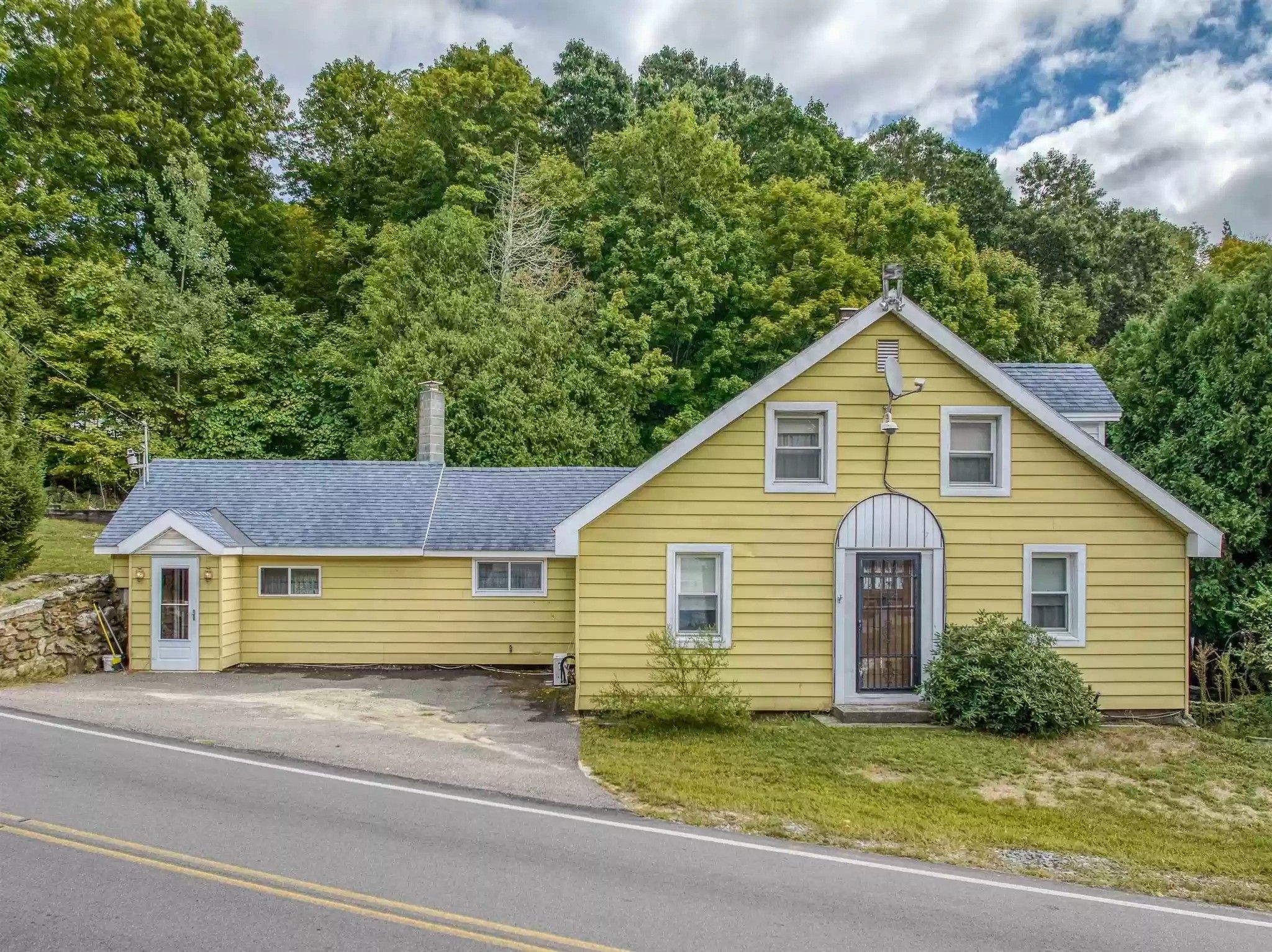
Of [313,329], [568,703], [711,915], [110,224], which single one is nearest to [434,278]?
[313,329]

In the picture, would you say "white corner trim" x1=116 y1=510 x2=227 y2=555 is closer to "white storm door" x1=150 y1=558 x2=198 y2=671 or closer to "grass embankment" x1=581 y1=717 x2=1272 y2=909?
"white storm door" x1=150 y1=558 x2=198 y2=671

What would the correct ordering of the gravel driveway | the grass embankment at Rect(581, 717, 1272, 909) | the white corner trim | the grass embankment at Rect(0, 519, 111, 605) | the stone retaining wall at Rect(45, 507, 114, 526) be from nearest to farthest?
the grass embankment at Rect(581, 717, 1272, 909) < the gravel driveway < the white corner trim < the grass embankment at Rect(0, 519, 111, 605) < the stone retaining wall at Rect(45, 507, 114, 526)

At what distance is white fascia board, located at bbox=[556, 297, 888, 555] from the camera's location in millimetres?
11953

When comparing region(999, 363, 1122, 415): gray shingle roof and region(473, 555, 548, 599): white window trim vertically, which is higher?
region(999, 363, 1122, 415): gray shingle roof

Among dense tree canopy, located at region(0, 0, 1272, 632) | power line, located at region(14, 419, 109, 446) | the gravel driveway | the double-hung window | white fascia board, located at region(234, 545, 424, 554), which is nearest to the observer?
the gravel driveway

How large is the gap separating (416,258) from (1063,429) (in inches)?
797

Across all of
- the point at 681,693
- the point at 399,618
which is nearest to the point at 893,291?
the point at 681,693

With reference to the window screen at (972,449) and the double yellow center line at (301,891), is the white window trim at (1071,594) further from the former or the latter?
the double yellow center line at (301,891)

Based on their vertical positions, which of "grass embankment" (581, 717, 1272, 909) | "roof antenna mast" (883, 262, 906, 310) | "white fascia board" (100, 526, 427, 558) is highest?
"roof antenna mast" (883, 262, 906, 310)

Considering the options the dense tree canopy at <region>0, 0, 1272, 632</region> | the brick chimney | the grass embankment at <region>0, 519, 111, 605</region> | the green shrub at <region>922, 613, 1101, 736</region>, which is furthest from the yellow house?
the grass embankment at <region>0, 519, 111, 605</region>

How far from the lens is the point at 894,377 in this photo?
1165 cm

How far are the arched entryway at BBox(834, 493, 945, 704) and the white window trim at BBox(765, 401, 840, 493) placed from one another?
0.61 meters

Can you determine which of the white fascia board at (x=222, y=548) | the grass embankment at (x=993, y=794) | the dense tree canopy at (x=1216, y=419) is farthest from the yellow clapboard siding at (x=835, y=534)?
the white fascia board at (x=222, y=548)

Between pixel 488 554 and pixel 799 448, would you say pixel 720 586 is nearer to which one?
pixel 799 448
